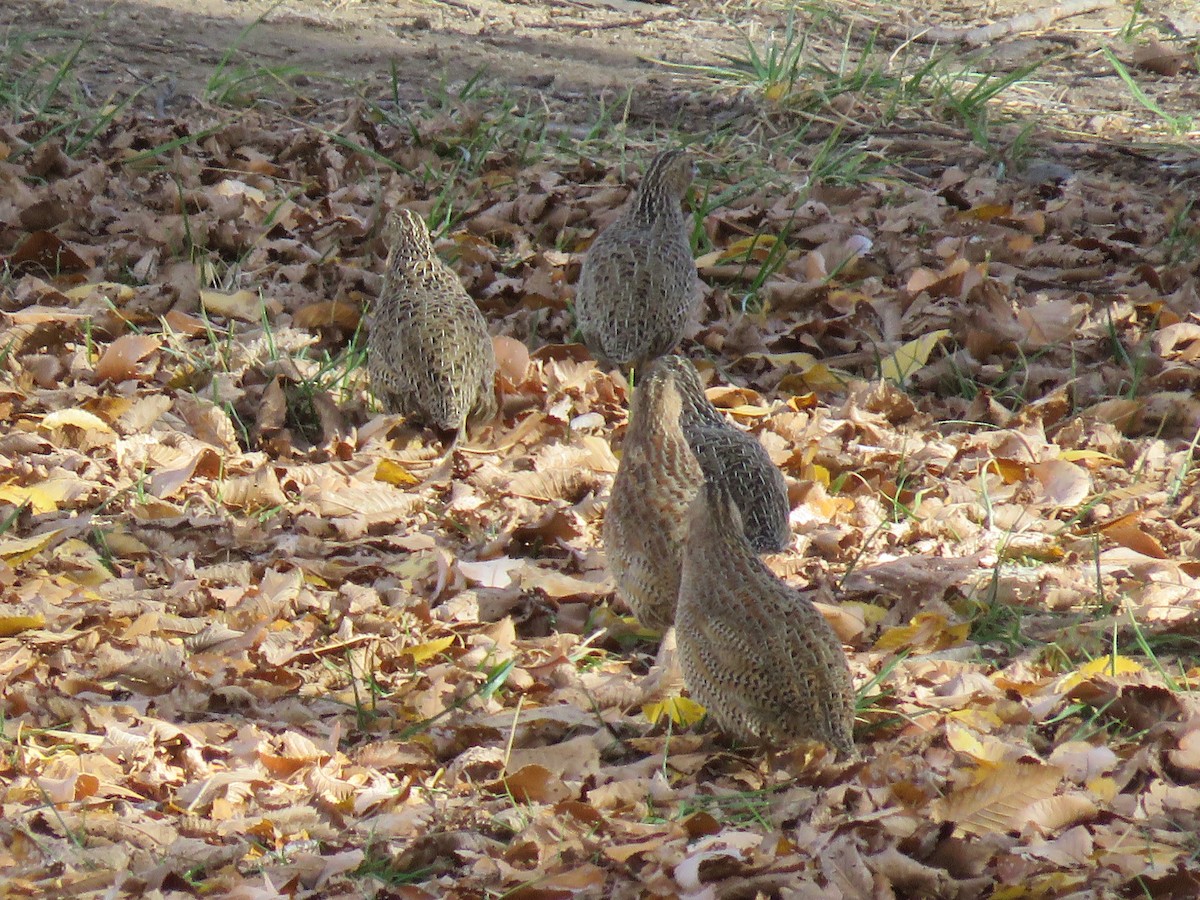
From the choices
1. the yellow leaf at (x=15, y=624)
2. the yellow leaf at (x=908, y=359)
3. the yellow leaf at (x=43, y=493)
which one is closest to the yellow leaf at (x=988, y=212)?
the yellow leaf at (x=908, y=359)

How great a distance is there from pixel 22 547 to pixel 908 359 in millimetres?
4007

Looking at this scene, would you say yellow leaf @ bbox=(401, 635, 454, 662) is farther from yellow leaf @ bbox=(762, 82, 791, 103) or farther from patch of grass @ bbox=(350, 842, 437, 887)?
yellow leaf @ bbox=(762, 82, 791, 103)

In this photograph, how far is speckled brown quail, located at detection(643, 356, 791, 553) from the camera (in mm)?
5242

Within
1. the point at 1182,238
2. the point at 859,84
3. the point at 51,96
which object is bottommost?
the point at 51,96

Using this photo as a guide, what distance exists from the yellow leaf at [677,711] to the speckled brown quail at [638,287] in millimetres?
2877

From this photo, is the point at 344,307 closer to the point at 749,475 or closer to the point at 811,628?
the point at 749,475

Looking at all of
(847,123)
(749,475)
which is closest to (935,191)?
(847,123)

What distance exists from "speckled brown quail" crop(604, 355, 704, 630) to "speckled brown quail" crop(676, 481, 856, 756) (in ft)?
1.08

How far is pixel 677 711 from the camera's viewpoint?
4.67 m

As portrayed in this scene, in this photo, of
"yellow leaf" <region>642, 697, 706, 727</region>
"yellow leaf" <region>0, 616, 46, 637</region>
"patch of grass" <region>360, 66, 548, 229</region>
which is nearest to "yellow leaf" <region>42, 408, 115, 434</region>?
"yellow leaf" <region>0, 616, 46, 637</region>

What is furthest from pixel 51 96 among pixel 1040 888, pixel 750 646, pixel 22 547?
pixel 1040 888

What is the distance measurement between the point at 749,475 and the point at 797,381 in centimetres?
218

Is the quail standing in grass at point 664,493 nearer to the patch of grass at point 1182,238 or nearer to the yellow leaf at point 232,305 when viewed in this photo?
the yellow leaf at point 232,305

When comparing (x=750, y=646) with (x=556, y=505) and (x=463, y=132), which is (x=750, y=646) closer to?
(x=556, y=505)
